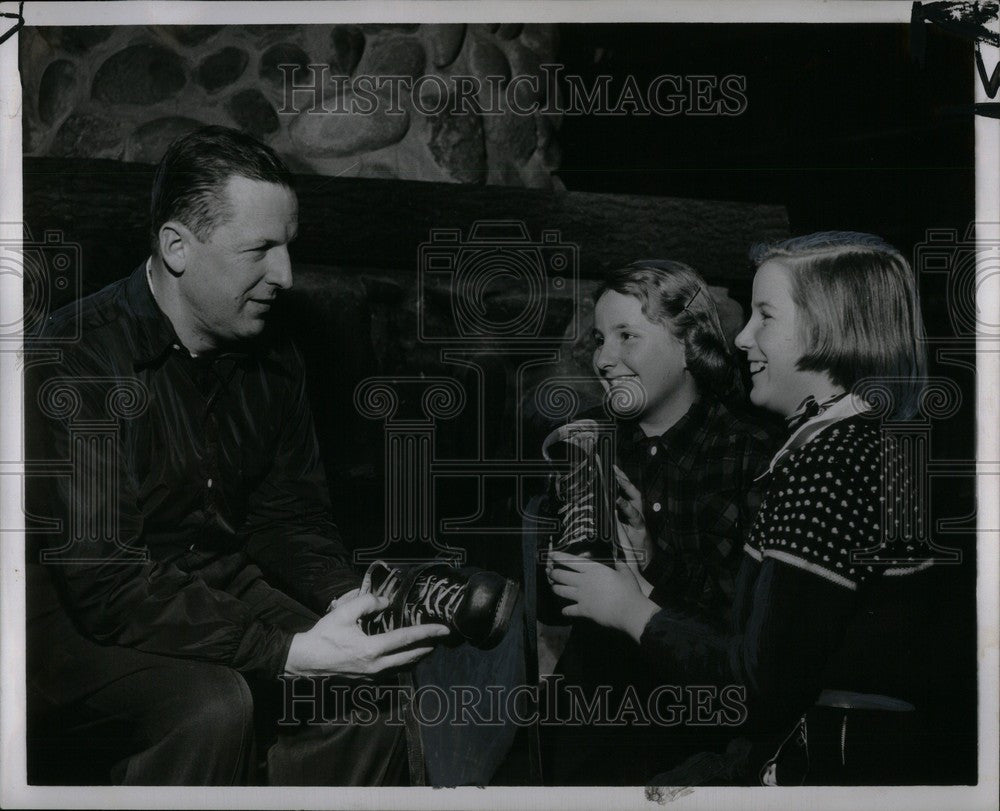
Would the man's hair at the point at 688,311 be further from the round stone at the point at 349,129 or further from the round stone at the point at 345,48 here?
the round stone at the point at 345,48

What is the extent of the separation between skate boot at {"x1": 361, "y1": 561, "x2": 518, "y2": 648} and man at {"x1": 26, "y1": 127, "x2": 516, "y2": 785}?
0.11 ft

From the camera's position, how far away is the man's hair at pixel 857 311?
2947 mm

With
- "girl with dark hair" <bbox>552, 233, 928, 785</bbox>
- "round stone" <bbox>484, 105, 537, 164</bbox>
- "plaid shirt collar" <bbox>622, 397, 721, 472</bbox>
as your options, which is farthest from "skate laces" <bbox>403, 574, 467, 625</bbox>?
"round stone" <bbox>484, 105, 537, 164</bbox>

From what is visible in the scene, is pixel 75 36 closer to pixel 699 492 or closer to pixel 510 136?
pixel 510 136

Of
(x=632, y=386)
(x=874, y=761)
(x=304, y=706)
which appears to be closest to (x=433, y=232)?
(x=632, y=386)

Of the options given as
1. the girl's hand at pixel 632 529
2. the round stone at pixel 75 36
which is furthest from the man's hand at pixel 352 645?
the round stone at pixel 75 36

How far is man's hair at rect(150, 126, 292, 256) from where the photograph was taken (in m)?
2.92

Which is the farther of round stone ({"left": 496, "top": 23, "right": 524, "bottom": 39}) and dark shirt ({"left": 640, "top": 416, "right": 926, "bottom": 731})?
round stone ({"left": 496, "top": 23, "right": 524, "bottom": 39})

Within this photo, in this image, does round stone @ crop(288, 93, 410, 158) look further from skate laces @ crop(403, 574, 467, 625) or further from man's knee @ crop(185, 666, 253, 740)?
man's knee @ crop(185, 666, 253, 740)

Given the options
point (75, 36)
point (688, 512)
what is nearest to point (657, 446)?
point (688, 512)

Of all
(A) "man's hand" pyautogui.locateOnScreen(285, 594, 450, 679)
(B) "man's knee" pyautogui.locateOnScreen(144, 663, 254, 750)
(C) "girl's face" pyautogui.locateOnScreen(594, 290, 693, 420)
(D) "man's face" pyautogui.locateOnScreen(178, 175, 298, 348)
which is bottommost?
(B) "man's knee" pyautogui.locateOnScreen(144, 663, 254, 750)

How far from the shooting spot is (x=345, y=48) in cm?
300

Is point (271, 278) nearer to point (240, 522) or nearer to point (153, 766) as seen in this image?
point (240, 522)

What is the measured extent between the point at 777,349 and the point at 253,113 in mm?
1600
